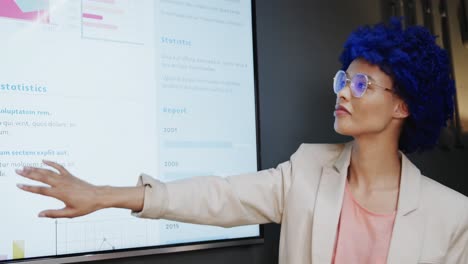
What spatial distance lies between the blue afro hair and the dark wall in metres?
0.53

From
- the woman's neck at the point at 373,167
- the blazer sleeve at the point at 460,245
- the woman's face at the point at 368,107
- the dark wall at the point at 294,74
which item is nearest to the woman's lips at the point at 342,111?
the woman's face at the point at 368,107

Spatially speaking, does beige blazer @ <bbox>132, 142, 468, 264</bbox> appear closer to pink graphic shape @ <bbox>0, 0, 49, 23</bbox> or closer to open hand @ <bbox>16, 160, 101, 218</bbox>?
open hand @ <bbox>16, 160, 101, 218</bbox>

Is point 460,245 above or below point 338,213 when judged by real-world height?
below

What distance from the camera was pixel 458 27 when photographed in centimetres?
240

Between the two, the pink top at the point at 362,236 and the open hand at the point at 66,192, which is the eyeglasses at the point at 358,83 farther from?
the open hand at the point at 66,192

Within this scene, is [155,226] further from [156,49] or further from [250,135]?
[156,49]

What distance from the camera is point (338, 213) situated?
133 cm

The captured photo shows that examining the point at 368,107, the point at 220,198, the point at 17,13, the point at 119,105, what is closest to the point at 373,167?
the point at 368,107

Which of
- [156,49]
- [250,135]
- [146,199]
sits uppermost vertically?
[156,49]

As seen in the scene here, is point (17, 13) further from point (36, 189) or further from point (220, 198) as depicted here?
point (220, 198)

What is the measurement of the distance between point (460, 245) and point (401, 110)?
1.42 ft

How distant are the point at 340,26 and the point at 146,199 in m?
1.47

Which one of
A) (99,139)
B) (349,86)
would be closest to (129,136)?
(99,139)

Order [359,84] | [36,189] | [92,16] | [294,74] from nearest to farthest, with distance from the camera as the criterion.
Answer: [36,189], [359,84], [92,16], [294,74]
